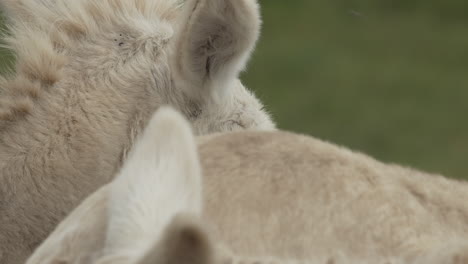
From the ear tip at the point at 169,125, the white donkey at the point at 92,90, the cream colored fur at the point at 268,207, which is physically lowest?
the white donkey at the point at 92,90

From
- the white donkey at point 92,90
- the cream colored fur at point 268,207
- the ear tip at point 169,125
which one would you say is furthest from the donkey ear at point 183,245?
the white donkey at point 92,90

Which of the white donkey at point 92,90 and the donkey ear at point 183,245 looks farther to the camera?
the white donkey at point 92,90

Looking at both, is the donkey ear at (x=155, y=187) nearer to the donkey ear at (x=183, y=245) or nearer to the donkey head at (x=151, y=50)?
the donkey ear at (x=183, y=245)

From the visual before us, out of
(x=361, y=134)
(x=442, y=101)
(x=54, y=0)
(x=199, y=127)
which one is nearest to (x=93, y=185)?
(x=199, y=127)

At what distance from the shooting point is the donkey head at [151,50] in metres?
2.84

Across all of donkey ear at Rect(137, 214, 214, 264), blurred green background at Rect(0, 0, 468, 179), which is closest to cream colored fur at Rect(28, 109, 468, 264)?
donkey ear at Rect(137, 214, 214, 264)

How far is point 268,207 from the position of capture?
2178 millimetres

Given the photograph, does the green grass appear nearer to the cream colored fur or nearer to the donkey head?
the donkey head

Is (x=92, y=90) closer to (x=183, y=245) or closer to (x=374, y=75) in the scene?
(x=183, y=245)

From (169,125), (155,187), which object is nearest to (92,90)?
(169,125)

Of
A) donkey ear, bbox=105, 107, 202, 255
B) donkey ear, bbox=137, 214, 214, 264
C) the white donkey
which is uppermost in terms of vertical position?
donkey ear, bbox=137, 214, 214, 264

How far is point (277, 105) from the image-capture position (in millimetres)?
12359

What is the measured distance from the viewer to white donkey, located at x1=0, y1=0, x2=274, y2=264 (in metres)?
2.80

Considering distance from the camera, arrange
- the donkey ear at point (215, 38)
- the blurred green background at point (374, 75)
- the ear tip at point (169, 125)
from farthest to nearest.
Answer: the blurred green background at point (374, 75)
the donkey ear at point (215, 38)
the ear tip at point (169, 125)
